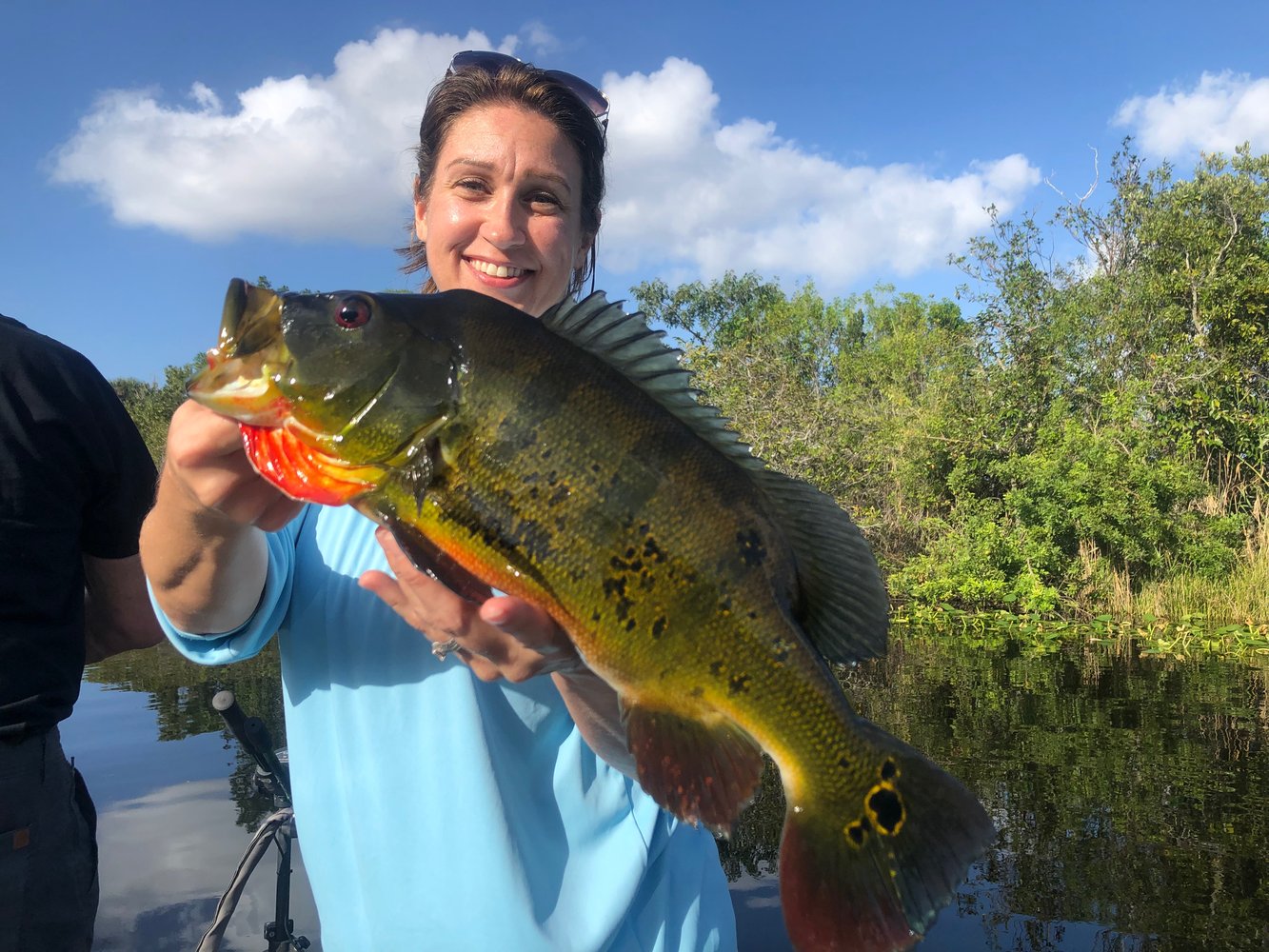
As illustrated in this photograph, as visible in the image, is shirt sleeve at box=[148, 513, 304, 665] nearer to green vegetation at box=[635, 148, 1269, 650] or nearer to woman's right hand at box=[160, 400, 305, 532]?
woman's right hand at box=[160, 400, 305, 532]

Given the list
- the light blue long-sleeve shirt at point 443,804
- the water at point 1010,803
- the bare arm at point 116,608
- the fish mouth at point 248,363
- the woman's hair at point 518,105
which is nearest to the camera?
the fish mouth at point 248,363

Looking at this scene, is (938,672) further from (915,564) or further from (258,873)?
(258,873)

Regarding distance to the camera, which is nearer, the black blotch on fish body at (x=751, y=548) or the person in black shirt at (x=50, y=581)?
the black blotch on fish body at (x=751, y=548)

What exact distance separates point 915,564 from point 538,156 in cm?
1438

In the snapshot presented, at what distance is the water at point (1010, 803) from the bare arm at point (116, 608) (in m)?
2.39

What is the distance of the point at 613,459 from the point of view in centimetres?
148

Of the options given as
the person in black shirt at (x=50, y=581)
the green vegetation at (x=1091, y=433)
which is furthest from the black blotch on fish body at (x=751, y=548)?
the green vegetation at (x=1091, y=433)

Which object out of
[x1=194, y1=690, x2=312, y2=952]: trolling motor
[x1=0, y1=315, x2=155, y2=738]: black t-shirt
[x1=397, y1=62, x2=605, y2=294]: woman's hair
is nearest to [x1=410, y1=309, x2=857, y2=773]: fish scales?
[x1=397, y1=62, x2=605, y2=294]: woman's hair

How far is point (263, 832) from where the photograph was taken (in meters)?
3.15

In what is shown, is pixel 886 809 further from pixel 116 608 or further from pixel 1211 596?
pixel 1211 596

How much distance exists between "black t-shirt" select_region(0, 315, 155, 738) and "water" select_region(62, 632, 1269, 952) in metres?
2.72

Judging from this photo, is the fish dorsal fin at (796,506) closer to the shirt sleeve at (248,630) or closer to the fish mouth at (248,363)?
the fish mouth at (248,363)

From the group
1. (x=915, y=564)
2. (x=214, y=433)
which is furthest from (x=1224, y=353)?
(x=214, y=433)

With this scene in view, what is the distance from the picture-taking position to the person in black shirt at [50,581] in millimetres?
2238
